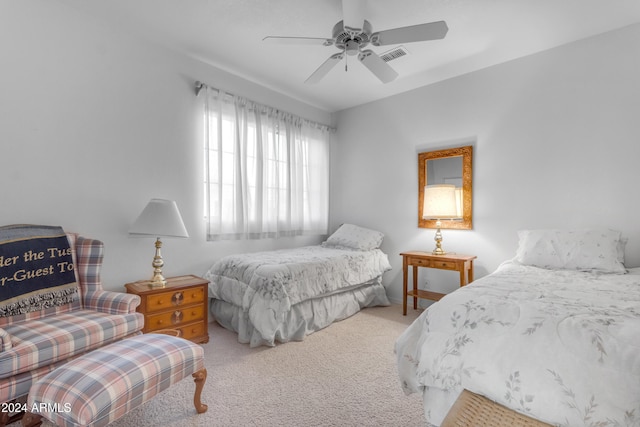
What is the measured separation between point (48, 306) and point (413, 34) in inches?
117

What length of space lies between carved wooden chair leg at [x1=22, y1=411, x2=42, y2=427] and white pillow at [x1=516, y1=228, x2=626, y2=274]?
339 cm

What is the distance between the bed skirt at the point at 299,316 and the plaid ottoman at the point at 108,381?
1.07 meters

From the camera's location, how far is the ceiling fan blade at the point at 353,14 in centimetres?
186

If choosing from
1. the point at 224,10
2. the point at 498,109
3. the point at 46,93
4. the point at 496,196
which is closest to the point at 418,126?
the point at 498,109

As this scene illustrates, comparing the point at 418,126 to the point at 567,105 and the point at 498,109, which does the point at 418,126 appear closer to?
the point at 498,109

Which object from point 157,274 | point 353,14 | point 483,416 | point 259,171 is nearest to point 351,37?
point 353,14

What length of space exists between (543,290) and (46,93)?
3571 millimetres

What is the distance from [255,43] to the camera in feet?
9.48

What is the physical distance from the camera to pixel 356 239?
13.0 feet

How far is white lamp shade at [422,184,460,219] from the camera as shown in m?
3.38

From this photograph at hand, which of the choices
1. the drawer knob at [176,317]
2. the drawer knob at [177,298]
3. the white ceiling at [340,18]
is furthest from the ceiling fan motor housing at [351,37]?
the drawer knob at [176,317]

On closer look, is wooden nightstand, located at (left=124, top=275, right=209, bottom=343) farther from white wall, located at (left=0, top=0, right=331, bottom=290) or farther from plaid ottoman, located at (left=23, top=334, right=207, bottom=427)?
plaid ottoman, located at (left=23, top=334, right=207, bottom=427)

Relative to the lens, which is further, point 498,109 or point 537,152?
point 498,109

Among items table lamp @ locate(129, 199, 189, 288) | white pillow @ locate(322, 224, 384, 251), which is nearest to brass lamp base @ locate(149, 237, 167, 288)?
table lamp @ locate(129, 199, 189, 288)
